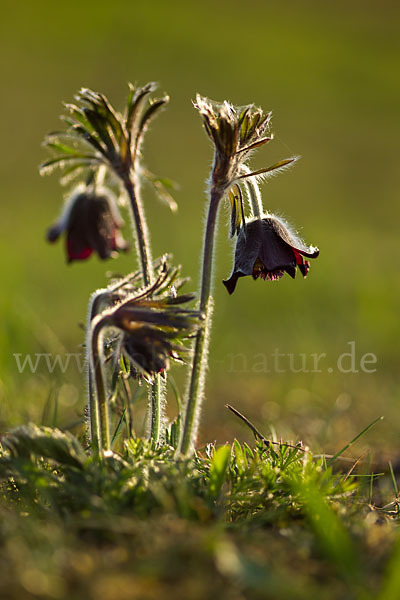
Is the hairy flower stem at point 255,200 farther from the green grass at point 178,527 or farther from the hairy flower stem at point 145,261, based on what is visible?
the green grass at point 178,527

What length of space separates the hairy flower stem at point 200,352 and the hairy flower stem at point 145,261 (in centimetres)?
22

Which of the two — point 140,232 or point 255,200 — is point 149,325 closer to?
point 140,232

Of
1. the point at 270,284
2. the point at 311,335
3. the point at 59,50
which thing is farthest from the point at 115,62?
the point at 311,335

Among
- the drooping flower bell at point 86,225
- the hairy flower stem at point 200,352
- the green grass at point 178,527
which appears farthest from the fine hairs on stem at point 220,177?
the drooping flower bell at point 86,225

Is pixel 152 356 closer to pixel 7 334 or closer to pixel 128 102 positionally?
pixel 128 102

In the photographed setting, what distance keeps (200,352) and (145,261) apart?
0.46m

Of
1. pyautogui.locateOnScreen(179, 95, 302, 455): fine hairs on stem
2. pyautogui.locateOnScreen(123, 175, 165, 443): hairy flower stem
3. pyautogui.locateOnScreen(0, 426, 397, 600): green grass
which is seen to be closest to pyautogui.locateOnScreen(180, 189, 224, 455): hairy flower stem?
pyautogui.locateOnScreen(179, 95, 302, 455): fine hairs on stem

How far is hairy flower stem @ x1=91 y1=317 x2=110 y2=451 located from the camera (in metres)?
2.23

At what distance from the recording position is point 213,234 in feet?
7.93

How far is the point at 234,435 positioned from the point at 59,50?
24.7m

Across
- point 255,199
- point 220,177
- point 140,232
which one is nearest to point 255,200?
point 255,199

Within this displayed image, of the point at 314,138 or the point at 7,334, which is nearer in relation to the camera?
the point at 7,334

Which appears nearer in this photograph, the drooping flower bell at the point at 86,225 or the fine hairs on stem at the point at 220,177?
the fine hairs on stem at the point at 220,177

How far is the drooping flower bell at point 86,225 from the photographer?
283cm
